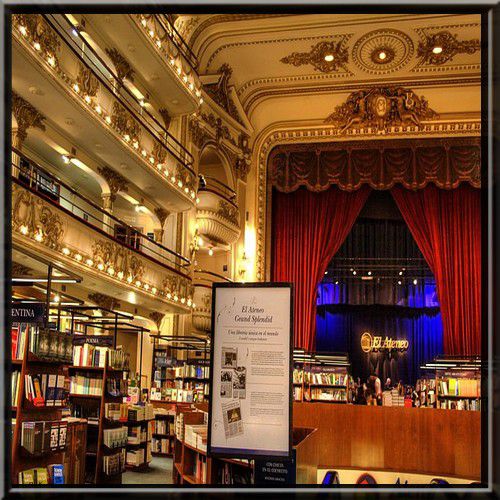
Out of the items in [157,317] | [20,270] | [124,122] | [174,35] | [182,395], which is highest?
[174,35]

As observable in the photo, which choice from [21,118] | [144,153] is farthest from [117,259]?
[21,118]

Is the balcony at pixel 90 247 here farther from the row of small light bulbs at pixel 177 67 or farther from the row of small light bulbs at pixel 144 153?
the row of small light bulbs at pixel 177 67

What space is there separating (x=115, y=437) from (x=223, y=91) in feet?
38.5

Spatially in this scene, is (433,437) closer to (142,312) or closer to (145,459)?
(145,459)

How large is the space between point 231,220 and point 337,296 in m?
6.43

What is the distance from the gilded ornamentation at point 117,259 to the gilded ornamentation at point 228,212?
473cm

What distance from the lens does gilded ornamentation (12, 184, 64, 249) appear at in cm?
848

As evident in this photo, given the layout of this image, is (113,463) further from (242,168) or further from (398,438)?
(242,168)

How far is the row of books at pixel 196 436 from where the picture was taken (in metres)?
5.56

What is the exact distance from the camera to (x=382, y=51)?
17.8 metres

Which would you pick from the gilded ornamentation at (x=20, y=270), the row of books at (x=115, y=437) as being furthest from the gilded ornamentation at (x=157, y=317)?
the row of books at (x=115, y=437)

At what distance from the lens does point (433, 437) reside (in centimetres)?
1095

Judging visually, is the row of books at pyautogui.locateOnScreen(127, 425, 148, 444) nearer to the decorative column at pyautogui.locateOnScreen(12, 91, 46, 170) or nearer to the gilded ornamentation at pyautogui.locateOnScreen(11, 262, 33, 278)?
the gilded ornamentation at pyautogui.locateOnScreen(11, 262, 33, 278)

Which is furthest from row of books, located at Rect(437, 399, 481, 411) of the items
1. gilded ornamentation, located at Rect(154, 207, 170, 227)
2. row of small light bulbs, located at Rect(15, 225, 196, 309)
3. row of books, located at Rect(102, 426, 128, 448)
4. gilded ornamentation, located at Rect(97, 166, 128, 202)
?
gilded ornamentation, located at Rect(97, 166, 128, 202)
